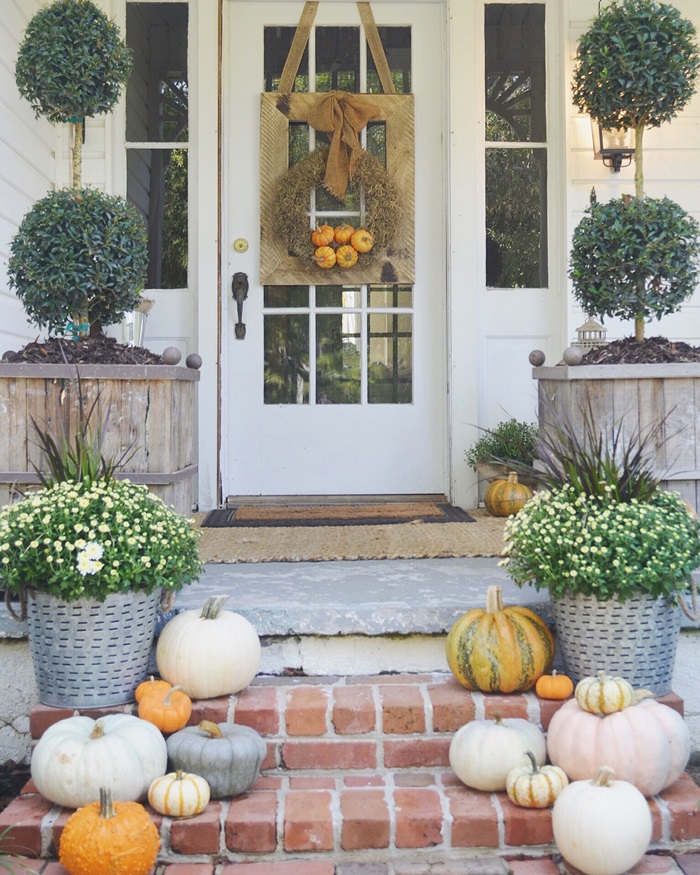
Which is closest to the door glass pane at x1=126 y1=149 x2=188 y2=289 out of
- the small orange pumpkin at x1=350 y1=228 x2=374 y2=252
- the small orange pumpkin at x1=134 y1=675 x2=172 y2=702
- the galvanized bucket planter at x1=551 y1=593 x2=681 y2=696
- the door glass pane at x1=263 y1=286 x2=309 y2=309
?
the door glass pane at x1=263 y1=286 x2=309 y2=309

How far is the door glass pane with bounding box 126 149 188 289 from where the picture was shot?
4.67 metres

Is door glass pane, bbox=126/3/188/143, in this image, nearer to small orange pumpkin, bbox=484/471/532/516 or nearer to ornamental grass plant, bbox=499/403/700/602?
small orange pumpkin, bbox=484/471/532/516

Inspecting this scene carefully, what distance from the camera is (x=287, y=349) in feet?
15.4

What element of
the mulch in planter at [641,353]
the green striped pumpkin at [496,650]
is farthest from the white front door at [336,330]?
the green striped pumpkin at [496,650]

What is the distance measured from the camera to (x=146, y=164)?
15.4 feet

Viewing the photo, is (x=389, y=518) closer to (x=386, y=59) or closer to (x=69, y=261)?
(x=69, y=261)

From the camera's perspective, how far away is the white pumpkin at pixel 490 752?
2146 mm

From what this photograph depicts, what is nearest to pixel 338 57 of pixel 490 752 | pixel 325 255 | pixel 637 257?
pixel 325 255

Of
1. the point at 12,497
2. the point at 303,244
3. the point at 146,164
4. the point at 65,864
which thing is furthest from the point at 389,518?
the point at 65,864

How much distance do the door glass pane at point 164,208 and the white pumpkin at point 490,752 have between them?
299cm

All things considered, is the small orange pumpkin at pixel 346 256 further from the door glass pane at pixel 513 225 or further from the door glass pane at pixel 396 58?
the door glass pane at pixel 396 58

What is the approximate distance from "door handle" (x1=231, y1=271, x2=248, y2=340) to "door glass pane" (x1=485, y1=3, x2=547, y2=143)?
1.31m

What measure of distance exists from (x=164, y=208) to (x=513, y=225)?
5.27ft

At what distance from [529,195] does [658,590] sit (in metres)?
2.77
